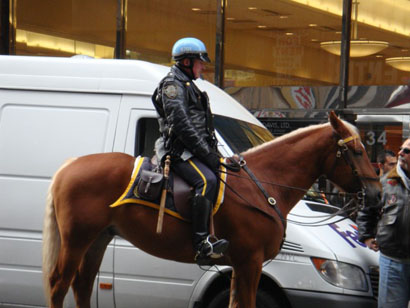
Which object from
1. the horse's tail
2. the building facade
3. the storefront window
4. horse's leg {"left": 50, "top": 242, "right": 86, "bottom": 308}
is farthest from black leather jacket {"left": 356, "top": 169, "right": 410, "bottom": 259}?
the storefront window

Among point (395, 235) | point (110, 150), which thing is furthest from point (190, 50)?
point (395, 235)

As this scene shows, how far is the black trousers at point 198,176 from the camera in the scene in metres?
6.17

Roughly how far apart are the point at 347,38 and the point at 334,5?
0.63 m

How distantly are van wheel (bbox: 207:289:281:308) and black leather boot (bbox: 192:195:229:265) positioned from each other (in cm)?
108

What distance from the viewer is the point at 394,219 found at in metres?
6.39

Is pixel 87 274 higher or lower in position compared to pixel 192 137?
lower

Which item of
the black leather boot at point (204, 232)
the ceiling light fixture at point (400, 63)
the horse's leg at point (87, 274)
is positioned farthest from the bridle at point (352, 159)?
the ceiling light fixture at point (400, 63)

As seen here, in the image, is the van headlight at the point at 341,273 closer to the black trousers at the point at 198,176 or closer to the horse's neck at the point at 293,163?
the horse's neck at the point at 293,163

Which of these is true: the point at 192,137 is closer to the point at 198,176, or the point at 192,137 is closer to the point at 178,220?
the point at 198,176

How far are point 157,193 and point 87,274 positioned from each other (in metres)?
1.08

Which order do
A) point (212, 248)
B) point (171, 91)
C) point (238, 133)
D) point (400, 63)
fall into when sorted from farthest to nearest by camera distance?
1. point (400, 63)
2. point (238, 133)
3. point (171, 91)
4. point (212, 248)

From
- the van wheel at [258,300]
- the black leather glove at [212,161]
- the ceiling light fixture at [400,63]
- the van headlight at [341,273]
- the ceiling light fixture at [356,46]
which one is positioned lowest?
the van wheel at [258,300]

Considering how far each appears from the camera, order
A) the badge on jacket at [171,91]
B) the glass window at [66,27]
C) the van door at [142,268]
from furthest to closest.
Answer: the glass window at [66,27] → the van door at [142,268] → the badge on jacket at [171,91]

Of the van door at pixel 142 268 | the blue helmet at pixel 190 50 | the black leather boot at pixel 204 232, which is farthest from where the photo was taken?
the van door at pixel 142 268
